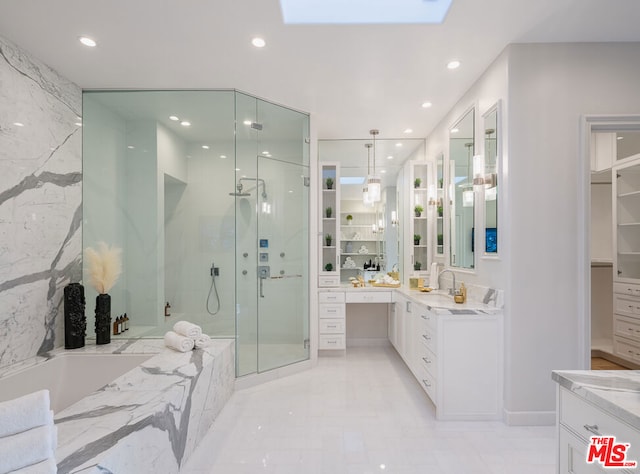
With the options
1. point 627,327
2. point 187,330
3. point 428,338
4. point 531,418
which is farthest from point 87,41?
point 627,327

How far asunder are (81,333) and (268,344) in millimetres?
1687

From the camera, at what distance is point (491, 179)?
2742 millimetres

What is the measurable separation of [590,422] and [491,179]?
2.08 meters

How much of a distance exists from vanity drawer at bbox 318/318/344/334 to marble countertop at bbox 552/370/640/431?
300 centimetres

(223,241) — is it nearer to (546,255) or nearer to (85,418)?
(85,418)

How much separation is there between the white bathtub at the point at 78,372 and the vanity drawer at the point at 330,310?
6.42ft

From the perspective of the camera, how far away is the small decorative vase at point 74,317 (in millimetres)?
2854

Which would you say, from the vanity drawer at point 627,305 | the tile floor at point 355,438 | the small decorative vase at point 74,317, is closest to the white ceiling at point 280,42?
the small decorative vase at point 74,317

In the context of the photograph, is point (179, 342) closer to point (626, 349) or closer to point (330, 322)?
point (330, 322)

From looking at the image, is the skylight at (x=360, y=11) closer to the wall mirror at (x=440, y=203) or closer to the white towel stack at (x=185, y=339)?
the wall mirror at (x=440, y=203)

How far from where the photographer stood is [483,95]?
290 centimetres

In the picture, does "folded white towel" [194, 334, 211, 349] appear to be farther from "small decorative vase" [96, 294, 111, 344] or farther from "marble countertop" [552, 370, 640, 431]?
"marble countertop" [552, 370, 640, 431]

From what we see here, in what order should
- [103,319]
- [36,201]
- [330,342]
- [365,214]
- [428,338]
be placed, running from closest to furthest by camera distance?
[36,201] → [428,338] → [103,319] → [330,342] → [365,214]

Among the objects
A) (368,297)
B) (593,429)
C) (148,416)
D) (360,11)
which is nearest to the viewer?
(593,429)
